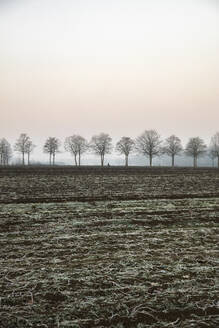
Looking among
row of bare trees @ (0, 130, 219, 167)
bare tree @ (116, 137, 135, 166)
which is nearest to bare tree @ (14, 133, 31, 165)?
row of bare trees @ (0, 130, 219, 167)

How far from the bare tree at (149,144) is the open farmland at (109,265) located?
74.3 m

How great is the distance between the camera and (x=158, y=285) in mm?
7762

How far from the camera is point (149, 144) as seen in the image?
96.5 metres

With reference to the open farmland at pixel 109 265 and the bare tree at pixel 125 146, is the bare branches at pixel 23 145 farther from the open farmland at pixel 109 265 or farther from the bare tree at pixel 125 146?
the open farmland at pixel 109 265

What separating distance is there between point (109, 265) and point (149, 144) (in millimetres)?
88871

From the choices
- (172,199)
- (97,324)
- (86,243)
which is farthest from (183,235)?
(172,199)

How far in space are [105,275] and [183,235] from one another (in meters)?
5.78

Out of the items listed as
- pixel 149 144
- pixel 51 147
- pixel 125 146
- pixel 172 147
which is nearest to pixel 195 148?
pixel 172 147

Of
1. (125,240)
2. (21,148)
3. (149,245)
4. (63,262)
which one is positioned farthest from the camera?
(21,148)

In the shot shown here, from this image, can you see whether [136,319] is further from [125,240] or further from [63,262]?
[125,240]

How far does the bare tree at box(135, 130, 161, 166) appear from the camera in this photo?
310ft

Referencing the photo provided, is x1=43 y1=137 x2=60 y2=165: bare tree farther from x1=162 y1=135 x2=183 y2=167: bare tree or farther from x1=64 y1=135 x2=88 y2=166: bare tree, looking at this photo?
x1=162 y1=135 x2=183 y2=167: bare tree

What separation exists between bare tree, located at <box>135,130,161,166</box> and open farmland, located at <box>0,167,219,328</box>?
74252 mm

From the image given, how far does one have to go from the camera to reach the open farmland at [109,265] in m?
6.38
